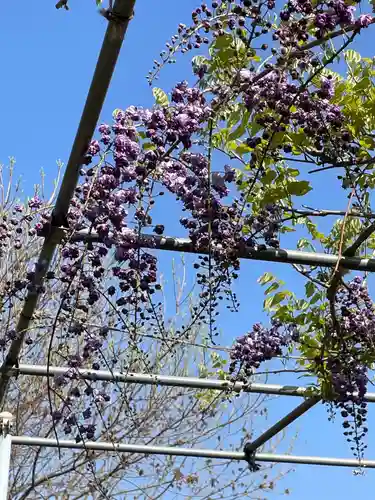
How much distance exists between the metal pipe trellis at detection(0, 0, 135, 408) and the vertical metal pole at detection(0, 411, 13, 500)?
3.26 ft

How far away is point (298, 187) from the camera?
1.95 m

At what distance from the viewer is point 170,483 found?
6094mm

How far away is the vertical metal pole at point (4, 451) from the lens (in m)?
3.14

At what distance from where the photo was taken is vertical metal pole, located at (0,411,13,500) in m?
3.14

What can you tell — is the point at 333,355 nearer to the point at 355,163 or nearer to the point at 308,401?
A: the point at 308,401

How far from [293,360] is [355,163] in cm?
110

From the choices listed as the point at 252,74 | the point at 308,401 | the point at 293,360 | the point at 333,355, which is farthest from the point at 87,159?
the point at 308,401

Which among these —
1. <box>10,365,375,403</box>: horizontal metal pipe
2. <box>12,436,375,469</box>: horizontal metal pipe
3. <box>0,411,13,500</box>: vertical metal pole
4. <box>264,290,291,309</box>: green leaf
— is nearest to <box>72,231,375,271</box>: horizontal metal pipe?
<box>264,290,291,309</box>: green leaf

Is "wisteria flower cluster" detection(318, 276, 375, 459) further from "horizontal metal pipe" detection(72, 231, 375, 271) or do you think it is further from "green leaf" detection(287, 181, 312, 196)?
"green leaf" detection(287, 181, 312, 196)

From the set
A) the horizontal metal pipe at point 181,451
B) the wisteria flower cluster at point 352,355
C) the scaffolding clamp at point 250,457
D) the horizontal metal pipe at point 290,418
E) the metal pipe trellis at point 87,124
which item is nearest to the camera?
the metal pipe trellis at point 87,124

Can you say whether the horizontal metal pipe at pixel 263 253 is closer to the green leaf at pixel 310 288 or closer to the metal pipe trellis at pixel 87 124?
the metal pipe trellis at pixel 87 124

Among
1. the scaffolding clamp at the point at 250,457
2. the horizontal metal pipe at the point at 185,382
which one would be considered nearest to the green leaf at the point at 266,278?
the horizontal metal pipe at the point at 185,382

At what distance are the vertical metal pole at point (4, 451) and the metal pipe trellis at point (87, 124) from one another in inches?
39.1

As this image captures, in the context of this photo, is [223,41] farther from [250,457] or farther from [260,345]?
[250,457]
